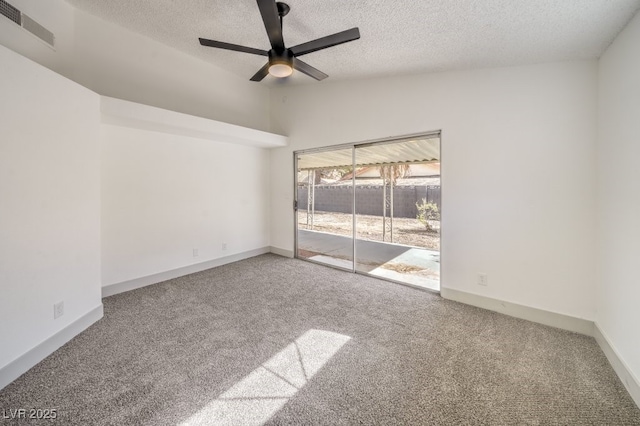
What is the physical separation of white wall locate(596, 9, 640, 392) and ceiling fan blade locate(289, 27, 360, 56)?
1.88 metres

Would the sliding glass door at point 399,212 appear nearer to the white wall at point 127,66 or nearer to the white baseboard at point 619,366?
the white baseboard at point 619,366

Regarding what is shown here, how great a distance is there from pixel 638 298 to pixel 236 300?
3.42 metres

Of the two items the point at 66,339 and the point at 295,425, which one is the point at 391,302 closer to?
the point at 295,425

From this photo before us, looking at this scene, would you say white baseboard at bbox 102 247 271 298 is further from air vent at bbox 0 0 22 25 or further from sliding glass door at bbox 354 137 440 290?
air vent at bbox 0 0 22 25

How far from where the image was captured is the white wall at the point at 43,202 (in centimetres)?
175

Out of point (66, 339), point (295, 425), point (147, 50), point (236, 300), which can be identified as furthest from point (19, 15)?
point (295, 425)

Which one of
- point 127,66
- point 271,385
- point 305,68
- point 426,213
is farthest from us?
point 426,213

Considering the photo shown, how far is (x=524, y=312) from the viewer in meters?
2.65

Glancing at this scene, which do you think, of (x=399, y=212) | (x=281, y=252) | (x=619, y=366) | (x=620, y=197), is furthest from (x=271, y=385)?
(x=399, y=212)

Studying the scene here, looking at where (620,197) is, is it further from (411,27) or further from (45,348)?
(45,348)

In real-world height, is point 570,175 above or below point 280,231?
above

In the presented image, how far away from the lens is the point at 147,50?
3496 millimetres

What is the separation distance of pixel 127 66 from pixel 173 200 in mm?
1821

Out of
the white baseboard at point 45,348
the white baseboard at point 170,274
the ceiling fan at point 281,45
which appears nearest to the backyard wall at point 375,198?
the white baseboard at point 170,274
